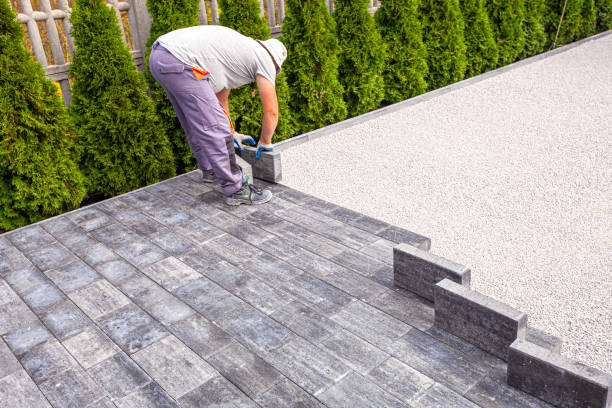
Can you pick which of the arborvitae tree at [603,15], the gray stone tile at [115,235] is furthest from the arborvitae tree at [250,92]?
the arborvitae tree at [603,15]

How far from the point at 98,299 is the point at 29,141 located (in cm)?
190

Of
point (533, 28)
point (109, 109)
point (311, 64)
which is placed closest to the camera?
point (109, 109)

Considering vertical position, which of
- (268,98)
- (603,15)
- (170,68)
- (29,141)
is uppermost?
(170,68)

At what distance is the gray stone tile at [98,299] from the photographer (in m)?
2.81

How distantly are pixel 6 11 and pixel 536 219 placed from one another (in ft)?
13.6

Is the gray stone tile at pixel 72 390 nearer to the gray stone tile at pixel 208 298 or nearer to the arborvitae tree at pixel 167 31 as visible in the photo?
the gray stone tile at pixel 208 298

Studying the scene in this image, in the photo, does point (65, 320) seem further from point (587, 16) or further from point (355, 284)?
point (587, 16)

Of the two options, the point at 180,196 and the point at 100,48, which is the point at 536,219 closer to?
the point at 180,196

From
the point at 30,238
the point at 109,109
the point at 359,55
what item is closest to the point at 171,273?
the point at 30,238

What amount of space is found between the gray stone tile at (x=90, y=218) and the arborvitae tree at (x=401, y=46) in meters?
4.14

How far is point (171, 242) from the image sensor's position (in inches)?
137

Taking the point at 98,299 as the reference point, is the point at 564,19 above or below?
above

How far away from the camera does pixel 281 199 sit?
13.2 ft

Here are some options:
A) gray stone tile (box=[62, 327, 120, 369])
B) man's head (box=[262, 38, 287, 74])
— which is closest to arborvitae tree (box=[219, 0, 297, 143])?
man's head (box=[262, 38, 287, 74])
